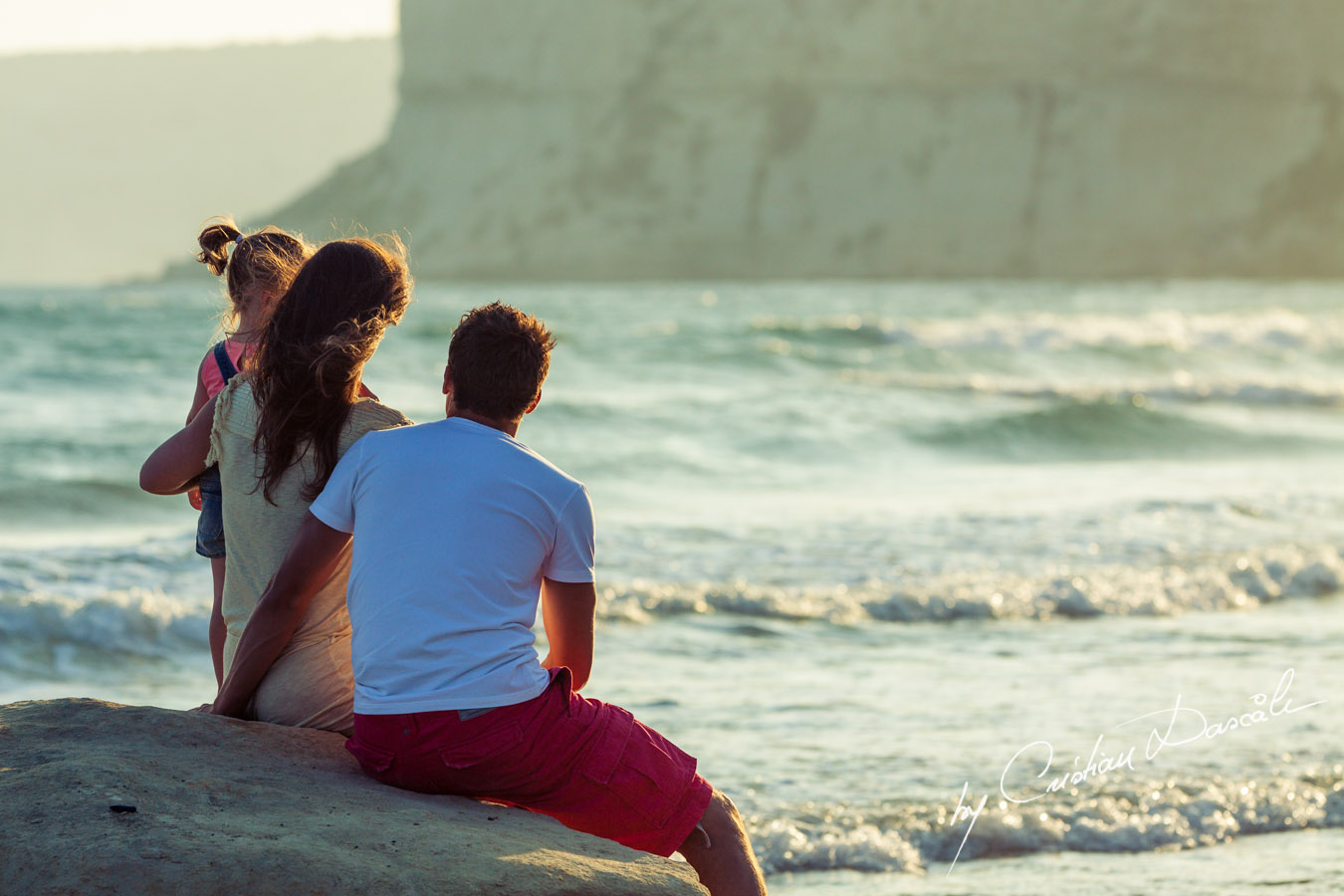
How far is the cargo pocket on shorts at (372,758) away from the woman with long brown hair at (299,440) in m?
0.20

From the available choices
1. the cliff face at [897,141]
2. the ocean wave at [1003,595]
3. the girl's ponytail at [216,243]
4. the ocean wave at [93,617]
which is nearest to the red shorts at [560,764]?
the girl's ponytail at [216,243]

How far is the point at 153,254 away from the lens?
112 metres

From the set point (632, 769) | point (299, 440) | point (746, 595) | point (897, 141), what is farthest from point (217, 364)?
point (897, 141)

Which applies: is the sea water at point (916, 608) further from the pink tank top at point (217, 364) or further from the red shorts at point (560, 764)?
the pink tank top at point (217, 364)

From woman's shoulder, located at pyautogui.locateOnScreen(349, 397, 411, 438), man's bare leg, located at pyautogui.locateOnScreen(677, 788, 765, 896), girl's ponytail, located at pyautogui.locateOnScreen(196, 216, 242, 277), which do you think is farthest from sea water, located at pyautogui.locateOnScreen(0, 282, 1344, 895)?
girl's ponytail, located at pyautogui.locateOnScreen(196, 216, 242, 277)

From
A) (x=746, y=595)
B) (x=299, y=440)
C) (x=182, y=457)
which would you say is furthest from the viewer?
(x=746, y=595)

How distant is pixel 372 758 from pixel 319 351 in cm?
69

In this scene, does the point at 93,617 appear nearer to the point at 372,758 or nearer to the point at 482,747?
the point at 372,758

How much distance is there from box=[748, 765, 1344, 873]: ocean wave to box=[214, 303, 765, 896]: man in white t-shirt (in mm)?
1326

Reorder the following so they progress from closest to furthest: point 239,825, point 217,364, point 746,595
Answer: point 239,825 → point 217,364 → point 746,595

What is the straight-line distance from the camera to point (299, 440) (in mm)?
2408

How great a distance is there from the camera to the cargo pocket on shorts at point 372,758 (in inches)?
90.0

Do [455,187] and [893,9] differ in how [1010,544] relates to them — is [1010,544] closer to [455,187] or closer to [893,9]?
[893,9]

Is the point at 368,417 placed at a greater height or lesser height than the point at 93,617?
greater
